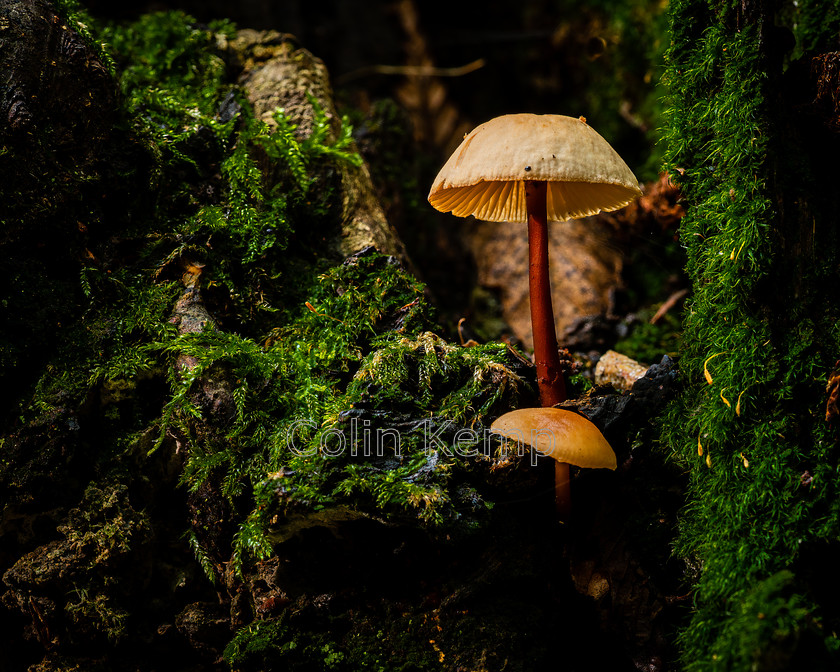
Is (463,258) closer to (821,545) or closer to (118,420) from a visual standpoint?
(118,420)

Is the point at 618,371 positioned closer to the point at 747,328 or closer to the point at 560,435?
the point at 747,328

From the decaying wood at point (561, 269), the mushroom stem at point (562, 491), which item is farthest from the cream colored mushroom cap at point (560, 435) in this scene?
the decaying wood at point (561, 269)

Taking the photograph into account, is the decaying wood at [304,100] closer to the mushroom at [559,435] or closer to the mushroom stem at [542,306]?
the mushroom stem at [542,306]

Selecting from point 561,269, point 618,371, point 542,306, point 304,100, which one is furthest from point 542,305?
point 561,269

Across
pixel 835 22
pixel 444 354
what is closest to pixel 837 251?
pixel 835 22

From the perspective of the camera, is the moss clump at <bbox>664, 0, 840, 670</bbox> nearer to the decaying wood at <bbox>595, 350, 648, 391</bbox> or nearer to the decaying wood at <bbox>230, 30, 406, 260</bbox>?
the decaying wood at <bbox>595, 350, 648, 391</bbox>

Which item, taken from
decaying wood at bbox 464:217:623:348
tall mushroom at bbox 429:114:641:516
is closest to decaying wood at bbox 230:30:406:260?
tall mushroom at bbox 429:114:641:516
